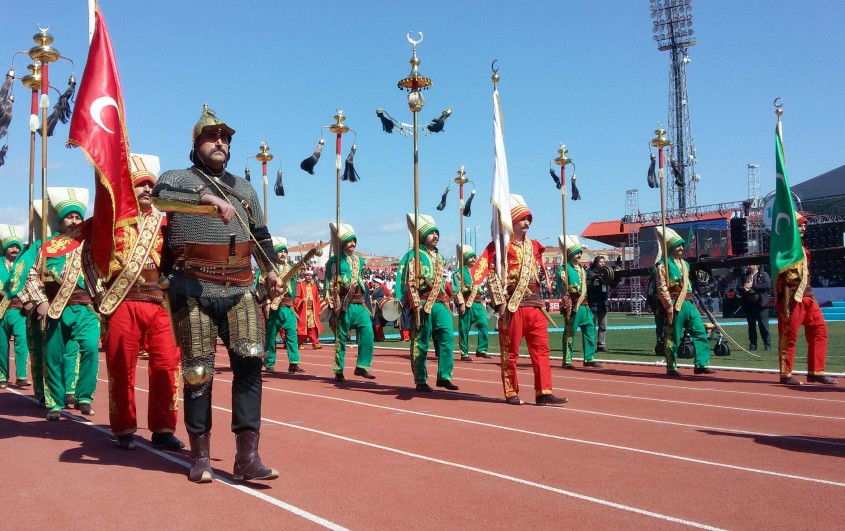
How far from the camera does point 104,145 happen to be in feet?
20.6

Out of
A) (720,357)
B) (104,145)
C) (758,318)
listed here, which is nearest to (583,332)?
(720,357)

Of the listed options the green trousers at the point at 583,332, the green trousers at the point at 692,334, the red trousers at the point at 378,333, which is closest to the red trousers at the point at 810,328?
the green trousers at the point at 692,334

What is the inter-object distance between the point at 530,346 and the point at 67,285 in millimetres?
4861

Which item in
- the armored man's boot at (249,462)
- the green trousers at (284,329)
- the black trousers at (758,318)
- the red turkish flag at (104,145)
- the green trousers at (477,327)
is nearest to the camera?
the armored man's boot at (249,462)

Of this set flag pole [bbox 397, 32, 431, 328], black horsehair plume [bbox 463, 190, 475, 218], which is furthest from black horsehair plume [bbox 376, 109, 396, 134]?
black horsehair plume [bbox 463, 190, 475, 218]

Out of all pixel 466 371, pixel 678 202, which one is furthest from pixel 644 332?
pixel 678 202

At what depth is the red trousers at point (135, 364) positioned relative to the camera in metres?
6.27

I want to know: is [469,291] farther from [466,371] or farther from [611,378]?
[611,378]

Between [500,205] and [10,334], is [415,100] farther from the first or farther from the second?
[10,334]

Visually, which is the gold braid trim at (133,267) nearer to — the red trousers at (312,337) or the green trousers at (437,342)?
the green trousers at (437,342)

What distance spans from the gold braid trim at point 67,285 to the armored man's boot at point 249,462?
10.4 ft

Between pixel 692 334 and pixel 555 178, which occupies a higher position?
pixel 555 178

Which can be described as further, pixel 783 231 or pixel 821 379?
pixel 783 231

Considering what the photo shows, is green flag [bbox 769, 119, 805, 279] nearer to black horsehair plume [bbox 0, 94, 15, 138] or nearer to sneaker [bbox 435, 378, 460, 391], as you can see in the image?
sneaker [bbox 435, 378, 460, 391]
